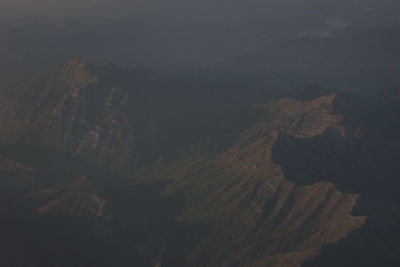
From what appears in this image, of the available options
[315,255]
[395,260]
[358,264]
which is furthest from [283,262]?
[395,260]

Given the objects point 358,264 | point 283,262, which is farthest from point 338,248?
point 283,262

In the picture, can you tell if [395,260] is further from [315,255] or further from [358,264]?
[315,255]

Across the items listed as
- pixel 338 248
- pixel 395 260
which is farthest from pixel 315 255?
pixel 395 260

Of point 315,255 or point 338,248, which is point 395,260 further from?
point 315,255
